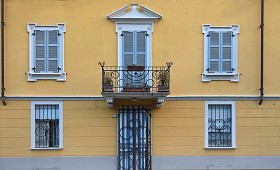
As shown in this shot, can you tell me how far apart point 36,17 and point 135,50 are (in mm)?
3923

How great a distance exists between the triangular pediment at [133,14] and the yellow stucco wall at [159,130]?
3226 millimetres

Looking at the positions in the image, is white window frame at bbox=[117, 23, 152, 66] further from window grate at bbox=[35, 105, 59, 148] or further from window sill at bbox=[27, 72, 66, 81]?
window grate at bbox=[35, 105, 59, 148]

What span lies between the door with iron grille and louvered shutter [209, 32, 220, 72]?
2.96m

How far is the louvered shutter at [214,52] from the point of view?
16109 mm

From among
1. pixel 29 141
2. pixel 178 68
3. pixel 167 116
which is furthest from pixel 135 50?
pixel 29 141

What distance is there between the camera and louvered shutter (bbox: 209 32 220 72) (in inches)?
634

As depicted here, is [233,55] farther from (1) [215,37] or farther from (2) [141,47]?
(2) [141,47]

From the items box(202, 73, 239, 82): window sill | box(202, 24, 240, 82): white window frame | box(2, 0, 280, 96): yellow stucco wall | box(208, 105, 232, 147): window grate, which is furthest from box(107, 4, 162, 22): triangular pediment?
box(208, 105, 232, 147): window grate

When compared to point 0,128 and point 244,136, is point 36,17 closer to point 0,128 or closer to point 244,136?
point 0,128

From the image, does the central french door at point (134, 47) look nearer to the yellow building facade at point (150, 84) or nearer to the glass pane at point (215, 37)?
the yellow building facade at point (150, 84)

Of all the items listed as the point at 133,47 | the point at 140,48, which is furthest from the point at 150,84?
the point at 133,47

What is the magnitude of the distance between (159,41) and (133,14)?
4.62 ft

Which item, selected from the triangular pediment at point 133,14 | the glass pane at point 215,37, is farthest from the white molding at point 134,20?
the glass pane at point 215,37

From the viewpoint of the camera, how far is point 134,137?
16062mm
